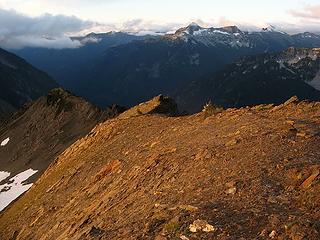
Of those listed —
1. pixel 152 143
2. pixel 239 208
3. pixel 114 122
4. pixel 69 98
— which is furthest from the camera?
pixel 69 98

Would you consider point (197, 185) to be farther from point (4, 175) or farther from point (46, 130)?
point (46, 130)

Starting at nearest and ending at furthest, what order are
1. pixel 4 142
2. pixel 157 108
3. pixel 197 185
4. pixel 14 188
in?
1. pixel 197 185
2. pixel 157 108
3. pixel 14 188
4. pixel 4 142

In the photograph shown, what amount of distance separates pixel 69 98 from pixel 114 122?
189ft

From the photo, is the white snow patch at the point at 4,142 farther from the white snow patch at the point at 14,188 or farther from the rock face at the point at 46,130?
the white snow patch at the point at 14,188

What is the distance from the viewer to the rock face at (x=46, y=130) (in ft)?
271

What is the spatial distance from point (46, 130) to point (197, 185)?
7809cm

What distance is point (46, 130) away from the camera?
95.3m

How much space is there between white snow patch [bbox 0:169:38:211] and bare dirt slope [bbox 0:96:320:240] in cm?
2182

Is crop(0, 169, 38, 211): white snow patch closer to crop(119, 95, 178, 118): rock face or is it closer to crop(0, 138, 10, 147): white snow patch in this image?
crop(119, 95, 178, 118): rock face

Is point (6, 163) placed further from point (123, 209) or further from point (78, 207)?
point (123, 209)

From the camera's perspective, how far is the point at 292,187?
60.7 ft

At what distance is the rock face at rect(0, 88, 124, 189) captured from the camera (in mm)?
82625

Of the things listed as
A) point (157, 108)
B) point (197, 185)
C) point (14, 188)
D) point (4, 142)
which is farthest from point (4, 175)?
point (197, 185)

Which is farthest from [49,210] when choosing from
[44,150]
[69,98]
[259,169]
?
[69,98]
